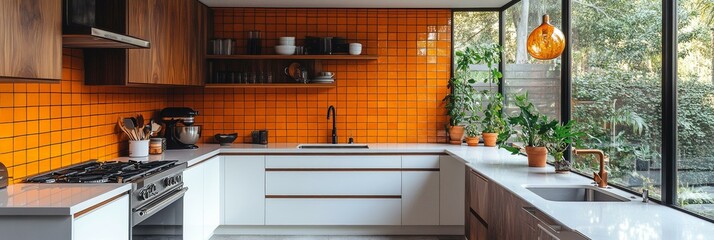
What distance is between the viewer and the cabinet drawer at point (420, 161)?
4.42 metres

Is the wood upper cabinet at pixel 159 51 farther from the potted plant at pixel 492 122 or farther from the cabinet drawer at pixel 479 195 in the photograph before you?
the potted plant at pixel 492 122

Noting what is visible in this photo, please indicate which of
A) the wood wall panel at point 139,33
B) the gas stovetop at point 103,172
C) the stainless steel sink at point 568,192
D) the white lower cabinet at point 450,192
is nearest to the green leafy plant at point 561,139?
the stainless steel sink at point 568,192

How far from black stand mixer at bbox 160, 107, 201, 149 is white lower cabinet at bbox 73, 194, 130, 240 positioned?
1825mm

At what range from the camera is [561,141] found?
310 centimetres

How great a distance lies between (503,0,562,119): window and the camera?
12.1ft

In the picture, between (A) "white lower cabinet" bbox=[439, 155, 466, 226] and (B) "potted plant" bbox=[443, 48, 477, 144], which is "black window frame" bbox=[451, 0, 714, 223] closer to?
(A) "white lower cabinet" bbox=[439, 155, 466, 226]

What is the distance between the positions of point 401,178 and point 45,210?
282 cm

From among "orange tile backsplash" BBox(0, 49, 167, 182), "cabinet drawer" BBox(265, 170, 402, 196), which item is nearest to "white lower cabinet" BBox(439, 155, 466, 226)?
"cabinet drawer" BBox(265, 170, 402, 196)

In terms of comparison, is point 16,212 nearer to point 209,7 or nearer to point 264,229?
point 264,229

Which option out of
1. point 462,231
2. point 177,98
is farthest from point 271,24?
point 462,231

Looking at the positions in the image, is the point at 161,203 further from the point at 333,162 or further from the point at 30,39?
the point at 333,162

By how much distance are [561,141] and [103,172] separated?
245cm

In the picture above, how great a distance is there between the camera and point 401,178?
175 inches

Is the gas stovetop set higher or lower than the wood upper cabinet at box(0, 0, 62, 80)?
lower
